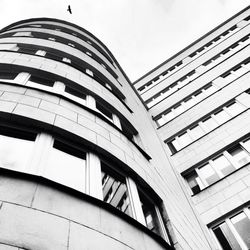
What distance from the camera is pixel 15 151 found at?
5.50 meters

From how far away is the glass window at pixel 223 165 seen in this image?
39.8 ft

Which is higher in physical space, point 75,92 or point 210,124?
point 210,124

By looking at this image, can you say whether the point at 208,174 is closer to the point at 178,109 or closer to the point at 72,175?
the point at 178,109

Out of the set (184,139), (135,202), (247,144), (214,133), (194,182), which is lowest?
(135,202)

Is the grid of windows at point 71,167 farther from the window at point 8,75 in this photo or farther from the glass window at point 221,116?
the glass window at point 221,116

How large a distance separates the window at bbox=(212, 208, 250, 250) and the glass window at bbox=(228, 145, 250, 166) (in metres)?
2.66

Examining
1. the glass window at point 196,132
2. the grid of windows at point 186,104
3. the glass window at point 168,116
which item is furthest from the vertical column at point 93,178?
the glass window at point 168,116

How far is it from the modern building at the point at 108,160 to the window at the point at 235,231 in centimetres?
4

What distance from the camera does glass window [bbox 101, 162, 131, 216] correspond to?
5918mm

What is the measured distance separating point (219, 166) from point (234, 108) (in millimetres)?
4236

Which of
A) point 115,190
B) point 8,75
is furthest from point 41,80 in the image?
point 115,190

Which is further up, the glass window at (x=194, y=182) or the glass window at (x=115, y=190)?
the glass window at (x=194, y=182)

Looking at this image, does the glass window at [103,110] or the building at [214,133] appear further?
the glass window at [103,110]

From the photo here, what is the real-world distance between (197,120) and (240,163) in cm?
466
